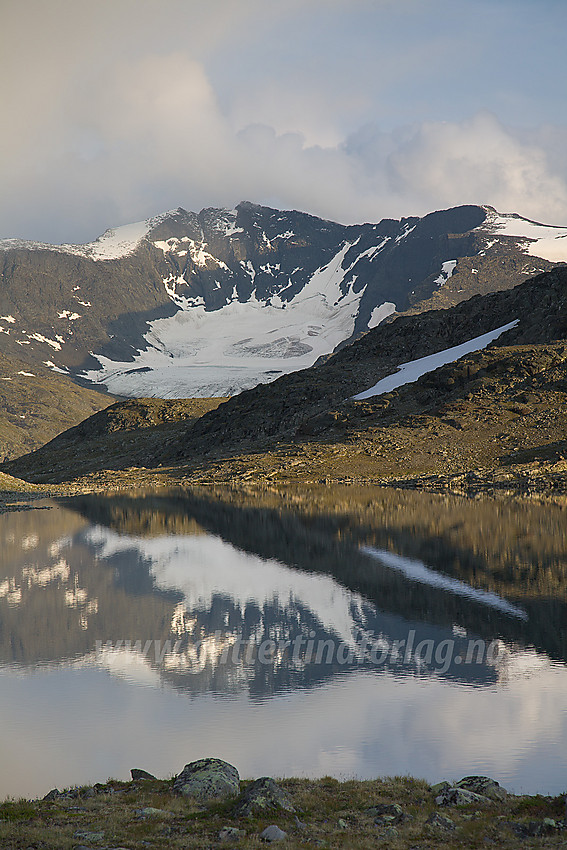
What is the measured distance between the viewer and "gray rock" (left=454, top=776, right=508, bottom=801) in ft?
49.9

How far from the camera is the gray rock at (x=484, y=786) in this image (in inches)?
599

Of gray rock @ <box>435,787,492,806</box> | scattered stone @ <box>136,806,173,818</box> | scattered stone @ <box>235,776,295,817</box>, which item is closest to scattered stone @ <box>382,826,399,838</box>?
gray rock @ <box>435,787,492,806</box>

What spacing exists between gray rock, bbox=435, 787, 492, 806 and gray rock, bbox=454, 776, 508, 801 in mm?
234

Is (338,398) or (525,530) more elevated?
(338,398)

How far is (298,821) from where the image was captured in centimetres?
1409

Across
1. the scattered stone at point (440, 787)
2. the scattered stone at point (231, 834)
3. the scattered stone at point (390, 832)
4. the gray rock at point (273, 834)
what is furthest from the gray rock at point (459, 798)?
the scattered stone at point (231, 834)

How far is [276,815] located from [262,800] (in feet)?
1.35

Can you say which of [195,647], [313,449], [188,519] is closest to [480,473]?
[313,449]

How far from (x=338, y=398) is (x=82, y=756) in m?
127

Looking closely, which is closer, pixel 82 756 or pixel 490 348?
pixel 82 756

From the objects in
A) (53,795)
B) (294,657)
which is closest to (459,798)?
(53,795)

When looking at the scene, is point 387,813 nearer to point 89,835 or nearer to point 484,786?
point 484,786

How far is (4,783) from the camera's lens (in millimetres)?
17594

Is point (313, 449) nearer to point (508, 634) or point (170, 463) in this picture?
point (170, 463)
